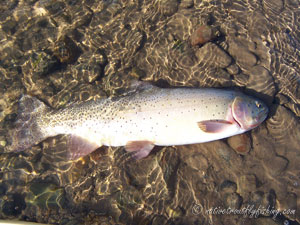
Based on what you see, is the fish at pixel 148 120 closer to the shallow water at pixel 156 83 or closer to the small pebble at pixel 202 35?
the shallow water at pixel 156 83

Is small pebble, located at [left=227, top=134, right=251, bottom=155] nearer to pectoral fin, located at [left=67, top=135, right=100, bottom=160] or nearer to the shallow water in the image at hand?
the shallow water

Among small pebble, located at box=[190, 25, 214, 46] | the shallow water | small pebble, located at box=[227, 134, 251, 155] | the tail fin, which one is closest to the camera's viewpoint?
the shallow water

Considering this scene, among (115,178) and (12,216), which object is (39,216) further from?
(115,178)

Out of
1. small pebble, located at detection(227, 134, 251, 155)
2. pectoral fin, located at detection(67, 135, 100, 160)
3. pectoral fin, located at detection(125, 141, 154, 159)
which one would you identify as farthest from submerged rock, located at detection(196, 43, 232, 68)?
pectoral fin, located at detection(67, 135, 100, 160)

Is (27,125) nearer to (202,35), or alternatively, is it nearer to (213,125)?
(213,125)

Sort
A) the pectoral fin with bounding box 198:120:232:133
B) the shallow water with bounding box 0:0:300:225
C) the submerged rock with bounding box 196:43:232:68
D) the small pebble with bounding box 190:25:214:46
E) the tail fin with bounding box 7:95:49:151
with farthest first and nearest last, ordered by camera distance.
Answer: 1. the small pebble with bounding box 190:25:214:46
2. the submerged rock with bounding box 196:43:232:68
3. the tail fin with bounding box 7:95:49:151
4. the shallow water with bounding box 0:0:300:225
5. the pectoral fin with bounding box 198:120:232:133

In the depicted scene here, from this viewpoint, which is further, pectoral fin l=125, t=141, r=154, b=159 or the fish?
pectoral fin l=125, t=141, r=154, b=159

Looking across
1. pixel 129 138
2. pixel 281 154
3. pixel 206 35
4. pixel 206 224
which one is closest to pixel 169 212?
pixel 206 224

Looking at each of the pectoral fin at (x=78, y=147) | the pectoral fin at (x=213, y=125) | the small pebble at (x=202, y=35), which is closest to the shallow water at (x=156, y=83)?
the small pebble at (x=202, y=35)
